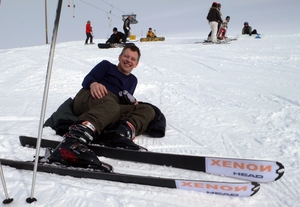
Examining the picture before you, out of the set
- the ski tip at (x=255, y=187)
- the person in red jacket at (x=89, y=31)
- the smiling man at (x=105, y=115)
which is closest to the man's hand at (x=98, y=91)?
the smiling man at (x=105, y=115)

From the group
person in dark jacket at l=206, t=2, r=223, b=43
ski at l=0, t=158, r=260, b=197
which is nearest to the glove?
ski at l=0, t=158, r=260, b=197

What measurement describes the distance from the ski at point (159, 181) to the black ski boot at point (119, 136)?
1.52 feet

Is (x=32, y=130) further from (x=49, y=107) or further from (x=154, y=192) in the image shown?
(x=154, y=192)

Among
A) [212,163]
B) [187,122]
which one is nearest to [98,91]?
[187,122]

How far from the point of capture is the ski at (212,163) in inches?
61.2

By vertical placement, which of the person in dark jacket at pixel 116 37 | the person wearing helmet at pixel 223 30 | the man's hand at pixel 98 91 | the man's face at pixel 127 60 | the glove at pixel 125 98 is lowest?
the glove at pixel 125 98

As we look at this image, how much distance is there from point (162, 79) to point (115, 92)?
2391 mm

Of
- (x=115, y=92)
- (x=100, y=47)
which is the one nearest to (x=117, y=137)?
(x=115, y=92)

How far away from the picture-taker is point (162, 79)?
4.91 m

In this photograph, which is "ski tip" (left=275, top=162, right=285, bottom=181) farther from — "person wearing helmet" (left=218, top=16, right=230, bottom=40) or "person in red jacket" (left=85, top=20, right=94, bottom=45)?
"person in red jacket" (left=85, top=20, right=94, bottom=45)

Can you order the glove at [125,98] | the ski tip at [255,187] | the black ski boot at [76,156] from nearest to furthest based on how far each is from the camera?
the ski tip at [255,187], the black ski boot at [76,156], the glove at [125,98]

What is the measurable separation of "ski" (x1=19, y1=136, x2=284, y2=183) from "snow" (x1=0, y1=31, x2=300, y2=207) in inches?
2.0

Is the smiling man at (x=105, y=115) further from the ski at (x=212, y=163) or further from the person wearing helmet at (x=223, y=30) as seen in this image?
the person wearing helmet at (x=223, y=30)

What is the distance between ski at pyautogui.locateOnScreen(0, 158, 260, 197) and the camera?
141cm
